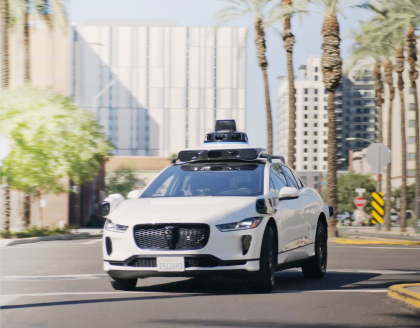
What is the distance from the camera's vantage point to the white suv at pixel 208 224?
11.6 meters

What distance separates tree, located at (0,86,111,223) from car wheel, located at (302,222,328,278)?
27.5 metres

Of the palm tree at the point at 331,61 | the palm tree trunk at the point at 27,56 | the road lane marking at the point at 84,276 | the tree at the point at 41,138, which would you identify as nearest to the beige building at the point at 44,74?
the palm tree trunk at the point at 27,56

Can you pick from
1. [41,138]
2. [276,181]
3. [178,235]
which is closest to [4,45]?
[41,138]

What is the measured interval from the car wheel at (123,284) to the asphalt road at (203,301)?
0.12m

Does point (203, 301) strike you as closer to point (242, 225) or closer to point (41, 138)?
point (242, 225)

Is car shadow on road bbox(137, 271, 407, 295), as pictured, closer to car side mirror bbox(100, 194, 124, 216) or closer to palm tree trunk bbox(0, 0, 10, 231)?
car side mirror bbox(100, 194, 124, 216)

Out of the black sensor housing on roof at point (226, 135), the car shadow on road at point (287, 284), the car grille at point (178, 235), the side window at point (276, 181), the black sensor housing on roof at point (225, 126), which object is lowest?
the car shadow on road at point (287, 284)

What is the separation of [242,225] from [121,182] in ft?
380

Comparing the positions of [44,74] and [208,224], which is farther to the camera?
[44,74]

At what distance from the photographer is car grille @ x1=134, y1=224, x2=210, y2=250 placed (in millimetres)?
11586

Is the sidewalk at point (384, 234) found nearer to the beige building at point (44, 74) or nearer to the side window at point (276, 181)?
the side window at point (276, 181)

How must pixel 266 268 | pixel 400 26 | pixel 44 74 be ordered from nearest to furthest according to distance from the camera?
pixel 266 268 → pixel 400 26 → pixel 44 74

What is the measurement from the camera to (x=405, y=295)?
11.2 meters

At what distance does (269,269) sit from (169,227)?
4.45ft
